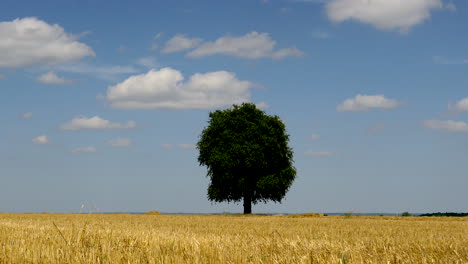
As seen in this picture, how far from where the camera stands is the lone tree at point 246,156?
4575 centimetres

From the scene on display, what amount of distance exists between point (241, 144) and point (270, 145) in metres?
2.64

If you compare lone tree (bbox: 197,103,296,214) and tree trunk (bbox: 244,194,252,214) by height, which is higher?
lone tree (bbox: 197,103,296,214)

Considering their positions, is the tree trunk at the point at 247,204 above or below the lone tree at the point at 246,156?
below

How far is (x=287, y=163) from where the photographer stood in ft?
159

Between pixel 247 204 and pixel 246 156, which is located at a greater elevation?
pixel 246 156

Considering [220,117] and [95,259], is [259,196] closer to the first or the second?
[220,117]

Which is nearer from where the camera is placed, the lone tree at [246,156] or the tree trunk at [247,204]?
the lone tree at [246,156]

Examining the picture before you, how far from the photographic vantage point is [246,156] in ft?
150

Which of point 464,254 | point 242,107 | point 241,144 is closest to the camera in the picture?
point 464,254

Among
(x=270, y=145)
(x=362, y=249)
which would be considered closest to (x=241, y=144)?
(x=270, y=145)

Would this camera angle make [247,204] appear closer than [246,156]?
No

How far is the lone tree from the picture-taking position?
150 feet

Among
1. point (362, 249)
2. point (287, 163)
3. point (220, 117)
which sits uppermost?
point (220, 117)

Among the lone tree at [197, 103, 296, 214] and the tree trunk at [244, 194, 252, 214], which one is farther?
the tree trunk at [244, 194, 252, 214]
